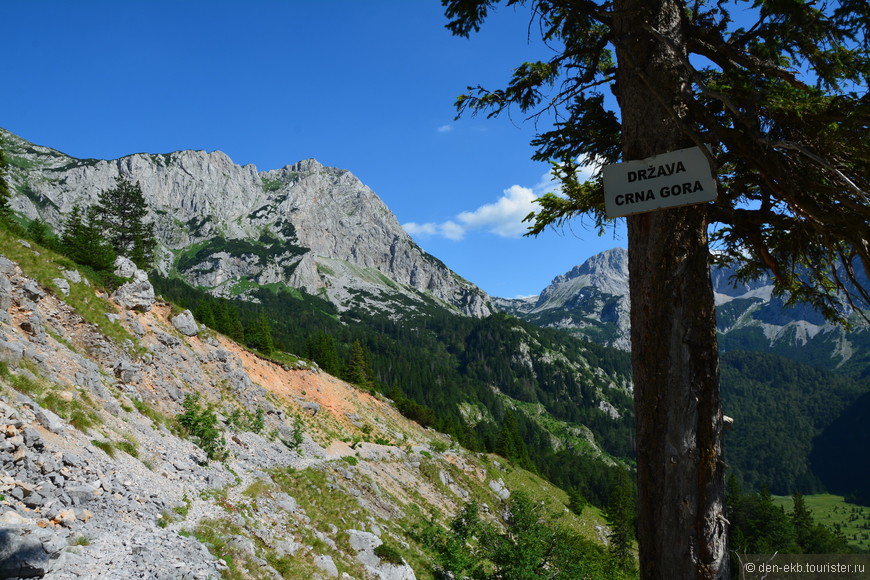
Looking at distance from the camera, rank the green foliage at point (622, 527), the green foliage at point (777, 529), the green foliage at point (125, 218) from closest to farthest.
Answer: the green foliage at point (622, 527), the green foliage at point (125, 218), the green foliage at point (777, 529)

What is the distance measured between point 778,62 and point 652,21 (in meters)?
1.44

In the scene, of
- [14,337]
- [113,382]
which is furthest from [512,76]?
[113,382]

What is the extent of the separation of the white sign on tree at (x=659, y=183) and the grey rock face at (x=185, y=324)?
96.1 ft

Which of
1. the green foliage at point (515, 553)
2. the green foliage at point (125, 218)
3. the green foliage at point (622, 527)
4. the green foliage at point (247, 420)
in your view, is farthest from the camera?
the green foliage at point (125, 218)

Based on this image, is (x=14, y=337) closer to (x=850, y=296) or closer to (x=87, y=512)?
(x=87, y=512)

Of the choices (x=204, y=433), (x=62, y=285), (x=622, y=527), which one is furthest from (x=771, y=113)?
(x=622, y=527)

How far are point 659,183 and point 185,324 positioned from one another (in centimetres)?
2991

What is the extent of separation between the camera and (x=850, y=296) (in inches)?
179

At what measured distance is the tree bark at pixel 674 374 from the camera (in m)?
3.24

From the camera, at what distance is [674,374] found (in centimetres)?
335

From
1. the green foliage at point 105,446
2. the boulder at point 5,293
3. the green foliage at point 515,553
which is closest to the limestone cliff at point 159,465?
the green foliage at point 105,446

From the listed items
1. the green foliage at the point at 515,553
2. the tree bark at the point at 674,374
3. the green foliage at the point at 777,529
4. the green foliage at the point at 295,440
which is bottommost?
the green foliage at the point at 777,529

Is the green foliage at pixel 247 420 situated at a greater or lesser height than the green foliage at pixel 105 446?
lesser

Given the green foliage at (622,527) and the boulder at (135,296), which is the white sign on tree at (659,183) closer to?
the boulder at (135,296)
